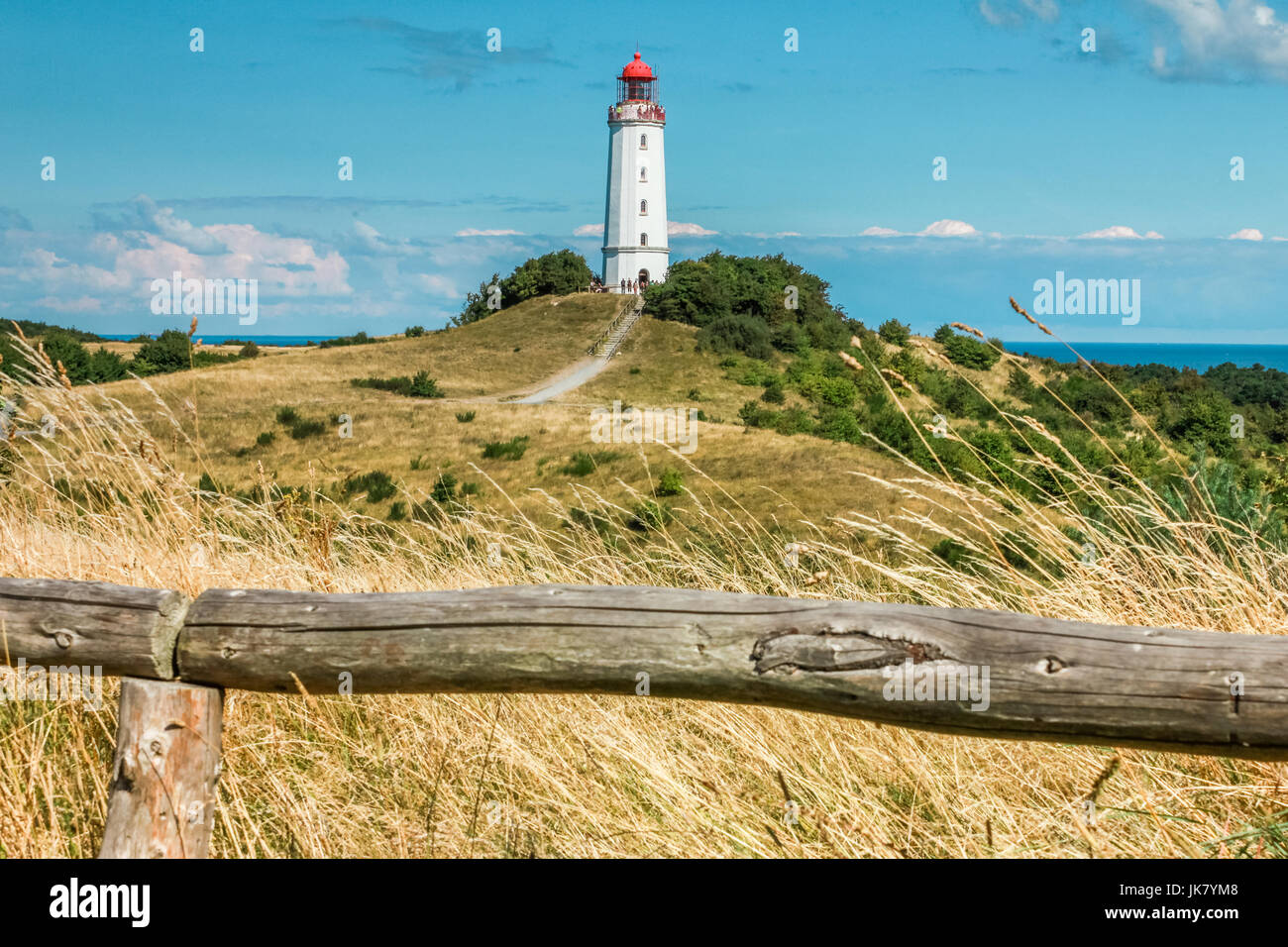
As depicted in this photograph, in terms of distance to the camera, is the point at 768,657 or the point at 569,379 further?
the point at 569,379

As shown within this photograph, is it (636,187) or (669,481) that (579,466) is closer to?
(669,481)

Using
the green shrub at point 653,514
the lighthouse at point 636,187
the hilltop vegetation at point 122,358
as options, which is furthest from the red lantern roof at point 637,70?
the green shrub at point 653,514

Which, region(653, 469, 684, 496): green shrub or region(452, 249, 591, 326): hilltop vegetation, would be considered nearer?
region(653, 469, 684, 496): green shrub

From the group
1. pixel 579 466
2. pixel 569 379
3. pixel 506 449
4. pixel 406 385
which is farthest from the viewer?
pixel 569 379

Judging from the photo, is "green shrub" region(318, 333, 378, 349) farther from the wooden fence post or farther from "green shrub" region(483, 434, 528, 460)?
the wooden fence post

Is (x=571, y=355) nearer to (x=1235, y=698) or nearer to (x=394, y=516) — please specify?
(x=394, y=516)

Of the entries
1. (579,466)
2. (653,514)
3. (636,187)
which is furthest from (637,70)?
(653,514)

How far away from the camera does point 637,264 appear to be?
60281 millimetres

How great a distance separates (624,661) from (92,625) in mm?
1208

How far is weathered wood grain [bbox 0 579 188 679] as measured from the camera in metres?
2.18

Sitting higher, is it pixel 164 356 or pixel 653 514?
pixel 164 356

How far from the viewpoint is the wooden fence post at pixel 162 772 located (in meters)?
2.16

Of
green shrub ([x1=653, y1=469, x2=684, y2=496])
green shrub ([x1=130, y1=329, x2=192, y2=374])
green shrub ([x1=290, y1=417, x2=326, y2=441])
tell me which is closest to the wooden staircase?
green shrub ([x1=290, y1=417, x2=326, y2=441])

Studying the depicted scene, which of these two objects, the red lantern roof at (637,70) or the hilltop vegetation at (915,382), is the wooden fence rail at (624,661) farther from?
the red lantern roof at (637,70)
